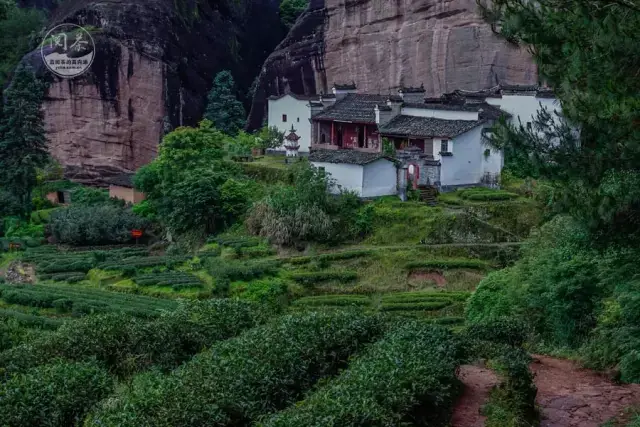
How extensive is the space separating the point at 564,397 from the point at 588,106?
18.3 ft

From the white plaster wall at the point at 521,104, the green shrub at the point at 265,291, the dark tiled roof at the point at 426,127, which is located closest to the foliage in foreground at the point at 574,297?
the green shrub at the point at 265,291

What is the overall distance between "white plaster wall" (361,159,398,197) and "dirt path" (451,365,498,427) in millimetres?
20025

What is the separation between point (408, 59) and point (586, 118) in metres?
35.3

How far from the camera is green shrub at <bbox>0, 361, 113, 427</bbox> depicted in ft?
47.3

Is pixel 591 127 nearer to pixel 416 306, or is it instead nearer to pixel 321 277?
pixel 416 306

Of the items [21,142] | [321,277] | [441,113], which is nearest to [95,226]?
[21,142]

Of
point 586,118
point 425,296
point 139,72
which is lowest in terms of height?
point 425,296

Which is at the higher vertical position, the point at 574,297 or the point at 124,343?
the point at 574,297

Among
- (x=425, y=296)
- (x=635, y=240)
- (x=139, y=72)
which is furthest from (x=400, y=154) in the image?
(x=635, y=240)

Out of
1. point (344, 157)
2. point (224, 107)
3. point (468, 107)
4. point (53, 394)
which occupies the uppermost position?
point (224, 107)

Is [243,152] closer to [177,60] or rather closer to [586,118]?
[177,60]

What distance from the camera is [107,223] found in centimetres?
4178

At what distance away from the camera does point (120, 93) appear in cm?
5134

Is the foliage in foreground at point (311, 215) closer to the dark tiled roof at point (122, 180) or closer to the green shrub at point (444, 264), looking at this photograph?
the green shrub at point (444, 264)
